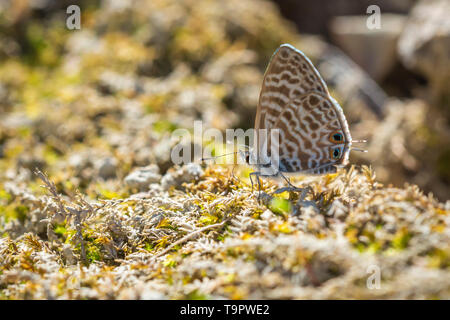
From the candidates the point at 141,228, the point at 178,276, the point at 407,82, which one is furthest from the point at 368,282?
the point at 407,82

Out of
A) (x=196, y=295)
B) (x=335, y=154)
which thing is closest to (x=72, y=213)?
(x=196, y=295)

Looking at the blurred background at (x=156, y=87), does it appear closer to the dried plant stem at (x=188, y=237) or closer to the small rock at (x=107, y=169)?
the small rock at (x=107, y=169)

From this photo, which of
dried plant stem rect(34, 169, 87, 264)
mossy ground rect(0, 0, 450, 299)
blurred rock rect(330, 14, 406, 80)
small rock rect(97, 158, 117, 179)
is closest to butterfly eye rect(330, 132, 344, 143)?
mossy ground rect(0, 0, 450, 299)

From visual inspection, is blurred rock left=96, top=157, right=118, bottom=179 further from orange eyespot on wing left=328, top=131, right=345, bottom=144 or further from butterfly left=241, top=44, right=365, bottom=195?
orange eyespot on wing left=328, top=131, right=345, bottom=144

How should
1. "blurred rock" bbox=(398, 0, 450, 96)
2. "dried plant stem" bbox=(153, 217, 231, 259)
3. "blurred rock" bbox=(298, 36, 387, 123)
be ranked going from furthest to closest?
"blurred rock" bbox=(298, 36, 387, 123) < "blurred rock" bbox=(398, 0, 450, 96) < "dried plant stem" bbox=(153, 217, 231, 259)

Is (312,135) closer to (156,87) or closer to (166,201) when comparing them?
(166,201)
